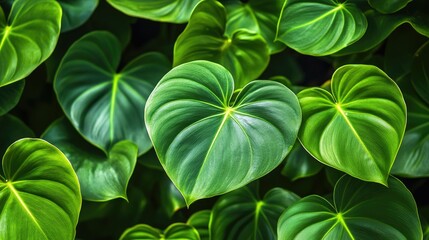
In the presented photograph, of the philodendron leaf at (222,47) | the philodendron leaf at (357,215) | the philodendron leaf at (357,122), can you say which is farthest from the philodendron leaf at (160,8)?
the philodendron leaf at (357,215)

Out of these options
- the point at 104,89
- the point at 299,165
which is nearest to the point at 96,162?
the point at 104,89

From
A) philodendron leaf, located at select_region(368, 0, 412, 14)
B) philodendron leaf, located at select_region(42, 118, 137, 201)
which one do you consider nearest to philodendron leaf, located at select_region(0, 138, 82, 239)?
philodendron leaf, located at select_region(42, 118, 137, 201)

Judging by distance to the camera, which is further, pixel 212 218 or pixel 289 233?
pixel 212 218

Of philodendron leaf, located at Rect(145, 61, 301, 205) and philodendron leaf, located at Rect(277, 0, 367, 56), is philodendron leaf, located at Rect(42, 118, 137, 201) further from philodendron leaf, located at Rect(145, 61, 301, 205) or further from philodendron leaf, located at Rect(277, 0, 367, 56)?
philodendron leaf, located at Rect(277, 0, 367, 56)

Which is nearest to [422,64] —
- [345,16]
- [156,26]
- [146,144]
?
[345,16]

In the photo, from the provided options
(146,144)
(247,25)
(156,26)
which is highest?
(247,25)

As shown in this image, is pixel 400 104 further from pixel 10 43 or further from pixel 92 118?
pixel 10 43

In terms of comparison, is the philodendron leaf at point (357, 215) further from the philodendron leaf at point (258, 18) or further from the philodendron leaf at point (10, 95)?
the philodendron leaf at point (10, 95)
